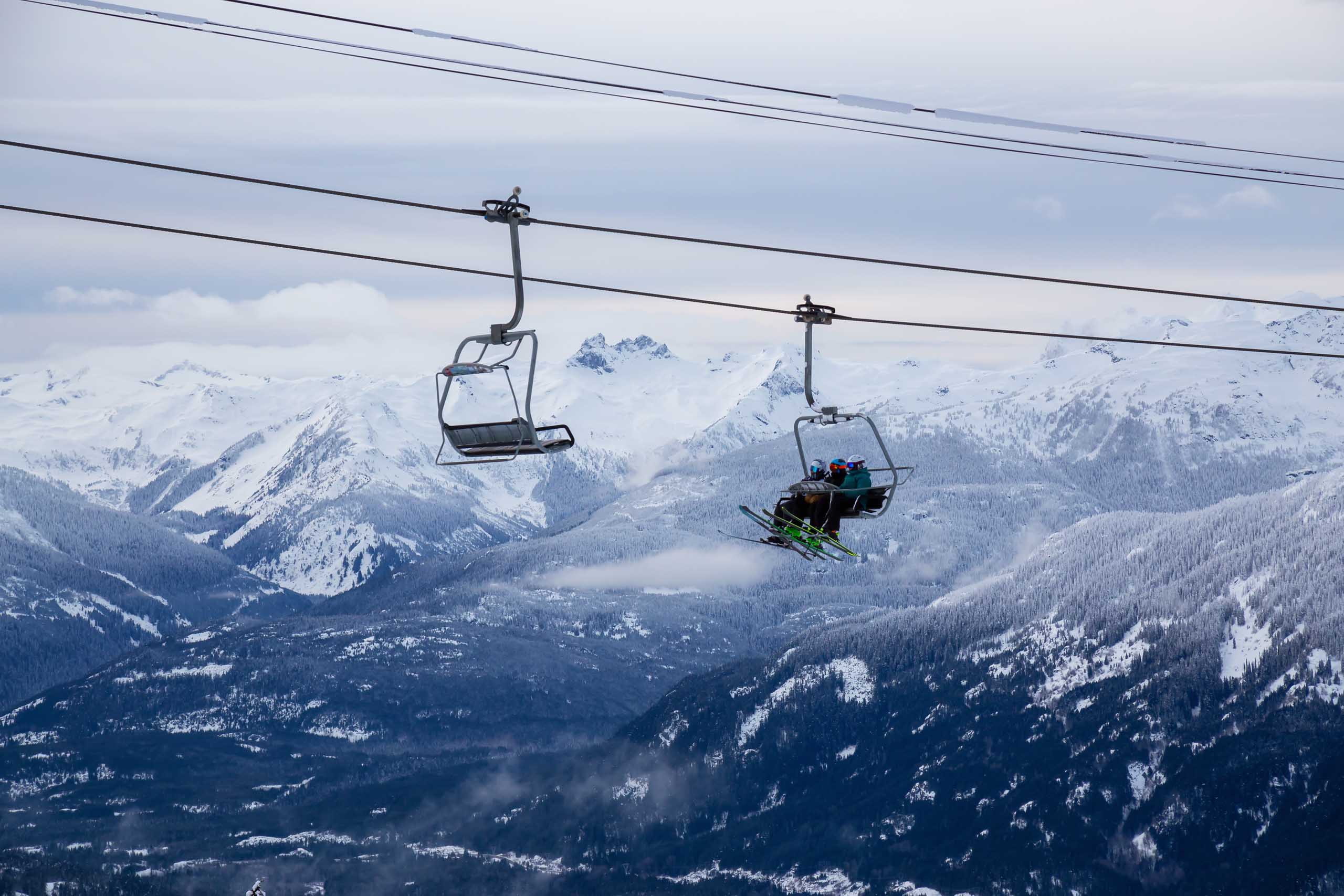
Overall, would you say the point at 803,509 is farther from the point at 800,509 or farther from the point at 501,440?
the point at 501,440

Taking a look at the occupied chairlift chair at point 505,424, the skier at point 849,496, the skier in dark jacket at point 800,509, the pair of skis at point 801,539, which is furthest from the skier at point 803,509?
the occupied chairlift chair at point 505,424

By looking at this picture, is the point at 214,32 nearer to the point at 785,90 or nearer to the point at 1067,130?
the point at 785,90

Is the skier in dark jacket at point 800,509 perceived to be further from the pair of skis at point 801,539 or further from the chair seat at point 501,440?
the chair seat at point 501,440

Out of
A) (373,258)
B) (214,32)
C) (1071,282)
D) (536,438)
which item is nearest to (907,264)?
(1071,282)

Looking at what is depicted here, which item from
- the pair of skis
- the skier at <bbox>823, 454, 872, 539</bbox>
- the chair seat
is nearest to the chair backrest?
the chair seat

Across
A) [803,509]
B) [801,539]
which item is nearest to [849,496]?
[803,509]

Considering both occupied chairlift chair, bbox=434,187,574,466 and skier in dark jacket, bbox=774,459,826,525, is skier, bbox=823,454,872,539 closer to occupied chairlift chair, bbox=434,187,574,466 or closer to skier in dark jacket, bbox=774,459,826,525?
skier in dark jacket, bbox=774,459,826,525
